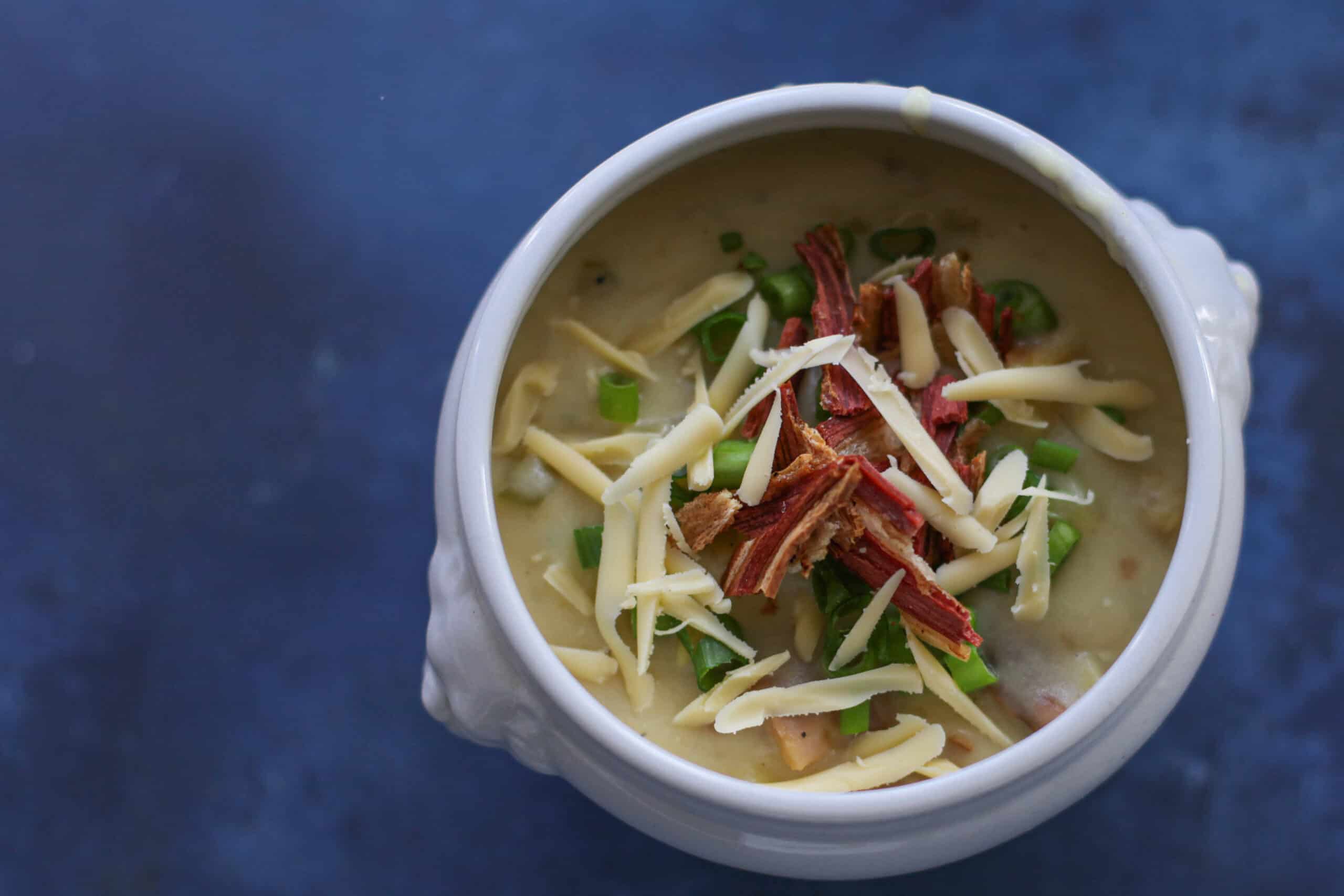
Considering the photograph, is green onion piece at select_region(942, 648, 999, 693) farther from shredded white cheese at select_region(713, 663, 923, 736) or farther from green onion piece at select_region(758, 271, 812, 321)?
green onion piece at select_region(758, 271, 812, 321)

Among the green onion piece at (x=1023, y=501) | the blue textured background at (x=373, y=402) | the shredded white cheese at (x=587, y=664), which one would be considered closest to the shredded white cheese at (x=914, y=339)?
the green onion piece at (x=1023, y=501)

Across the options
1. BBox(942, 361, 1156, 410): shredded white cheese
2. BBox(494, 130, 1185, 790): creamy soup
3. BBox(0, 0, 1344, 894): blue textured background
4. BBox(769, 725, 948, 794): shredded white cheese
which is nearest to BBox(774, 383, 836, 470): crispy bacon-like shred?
BBox(494, 130, 1185, 790): creamy soup

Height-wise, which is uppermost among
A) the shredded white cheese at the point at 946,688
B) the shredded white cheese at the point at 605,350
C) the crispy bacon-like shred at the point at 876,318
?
the crispy bacon-like shred at the point at 876,318

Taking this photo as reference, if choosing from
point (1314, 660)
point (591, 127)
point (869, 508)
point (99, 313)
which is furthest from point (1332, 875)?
point (99, 313)

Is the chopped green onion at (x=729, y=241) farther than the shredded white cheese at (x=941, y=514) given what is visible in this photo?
Yes

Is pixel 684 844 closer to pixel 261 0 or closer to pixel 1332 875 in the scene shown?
pixel 1332 875

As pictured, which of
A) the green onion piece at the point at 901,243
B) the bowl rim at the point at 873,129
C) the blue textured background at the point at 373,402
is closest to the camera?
the bowl rim at the point at 873,129

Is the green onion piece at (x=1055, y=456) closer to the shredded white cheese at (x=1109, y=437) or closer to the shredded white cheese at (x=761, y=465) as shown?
the shredded white cheese at (x=1109, y=437)
